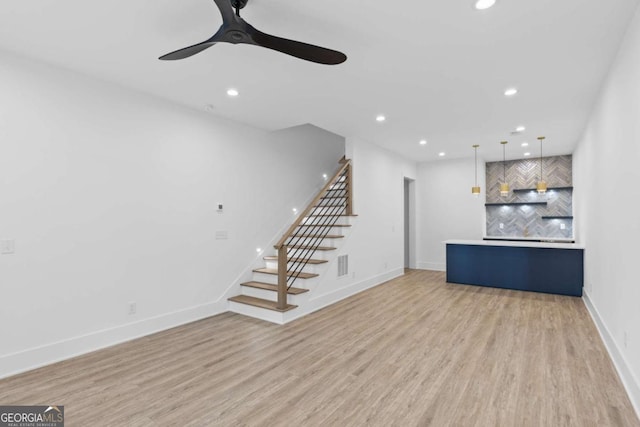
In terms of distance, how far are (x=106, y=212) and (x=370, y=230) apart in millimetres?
4405

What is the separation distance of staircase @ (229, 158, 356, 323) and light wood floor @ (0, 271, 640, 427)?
12.7 inches

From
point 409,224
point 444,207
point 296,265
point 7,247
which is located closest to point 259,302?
point 296,265

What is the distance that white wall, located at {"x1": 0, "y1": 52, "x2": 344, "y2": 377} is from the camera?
3.00m

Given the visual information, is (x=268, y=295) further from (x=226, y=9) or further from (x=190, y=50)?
(x=226, y=9)

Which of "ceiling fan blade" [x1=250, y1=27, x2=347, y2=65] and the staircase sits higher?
"ceiling fan blade" [x1=250, y1=27, x2=347, y2=65]

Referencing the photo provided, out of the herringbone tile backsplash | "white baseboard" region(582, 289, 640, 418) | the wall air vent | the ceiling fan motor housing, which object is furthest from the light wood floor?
the herringbone tile backsplash

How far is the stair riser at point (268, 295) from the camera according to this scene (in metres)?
4.56

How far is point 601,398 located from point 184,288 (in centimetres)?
433

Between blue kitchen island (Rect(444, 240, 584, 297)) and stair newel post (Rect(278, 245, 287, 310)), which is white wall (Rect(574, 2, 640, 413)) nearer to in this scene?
blue kitchen island (Rect(444, 240, 584, 297))

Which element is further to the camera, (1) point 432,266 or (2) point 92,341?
(1) point 432,266

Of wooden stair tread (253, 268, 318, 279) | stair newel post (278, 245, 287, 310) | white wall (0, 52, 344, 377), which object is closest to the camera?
white wall (0, 52, 344, 377)

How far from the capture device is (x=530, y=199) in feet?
25.8

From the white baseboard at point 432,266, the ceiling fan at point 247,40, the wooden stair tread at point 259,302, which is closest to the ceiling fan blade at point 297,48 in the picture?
the ceiling fan at point 247,40

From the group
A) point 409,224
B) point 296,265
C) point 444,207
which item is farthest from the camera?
point 409,224
